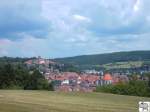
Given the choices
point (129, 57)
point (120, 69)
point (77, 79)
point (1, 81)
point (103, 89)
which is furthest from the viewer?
point (129, 57)

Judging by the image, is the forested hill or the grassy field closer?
the grassy field

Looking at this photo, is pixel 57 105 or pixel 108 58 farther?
pixel 108 58

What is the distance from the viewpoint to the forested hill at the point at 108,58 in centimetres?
15138

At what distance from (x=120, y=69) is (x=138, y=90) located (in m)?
67.0

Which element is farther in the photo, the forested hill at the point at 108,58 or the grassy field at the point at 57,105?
the forested hill at the point at 108,58

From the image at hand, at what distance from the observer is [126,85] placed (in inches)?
3142

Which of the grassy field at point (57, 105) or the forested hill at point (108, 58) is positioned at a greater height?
the forested hill at point (108, 58)

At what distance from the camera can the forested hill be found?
15138 centimetres

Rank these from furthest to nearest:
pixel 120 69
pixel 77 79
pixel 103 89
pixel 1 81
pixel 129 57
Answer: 1. pixel 129 57
2. pixel 120 69
3. pixel 77 79
4. pixel 103 89
5. pixel 1 81

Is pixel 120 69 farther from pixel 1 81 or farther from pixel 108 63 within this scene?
pixel 1 81

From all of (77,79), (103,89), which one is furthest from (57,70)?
(103,89)

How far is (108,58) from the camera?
157875 millimetres

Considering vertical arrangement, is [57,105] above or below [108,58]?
below

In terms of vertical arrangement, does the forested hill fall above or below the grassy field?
above
